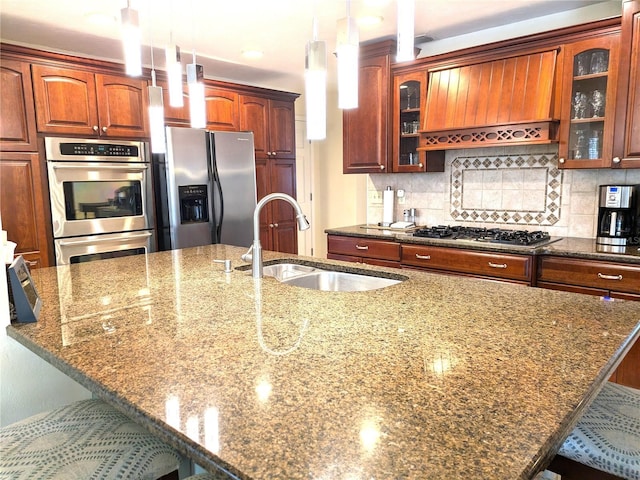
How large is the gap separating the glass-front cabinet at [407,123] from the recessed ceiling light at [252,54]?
3.93 ft

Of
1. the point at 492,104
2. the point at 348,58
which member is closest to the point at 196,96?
the point at 348,58

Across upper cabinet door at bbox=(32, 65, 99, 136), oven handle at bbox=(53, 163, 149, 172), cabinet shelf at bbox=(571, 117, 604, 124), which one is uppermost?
upper cabinet door at bbox=(32, 65, 99, 136)

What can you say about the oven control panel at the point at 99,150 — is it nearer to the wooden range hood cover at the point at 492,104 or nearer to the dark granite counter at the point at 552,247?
the dark granite counter at the point at 552,247

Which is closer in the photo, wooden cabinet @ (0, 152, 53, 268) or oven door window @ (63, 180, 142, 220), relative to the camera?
wooden cabinet @ (0, 152, 53, 268)

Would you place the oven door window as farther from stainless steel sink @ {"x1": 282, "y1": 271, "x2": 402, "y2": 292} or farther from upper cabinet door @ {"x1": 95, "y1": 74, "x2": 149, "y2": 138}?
stainless steel sink @ {"x1": 282, "y1": 271, "x2": 402, "y2": 292}

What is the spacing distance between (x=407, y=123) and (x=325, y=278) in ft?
6.22

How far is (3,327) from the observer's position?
53.0 inches

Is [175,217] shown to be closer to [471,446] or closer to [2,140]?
[2,140]

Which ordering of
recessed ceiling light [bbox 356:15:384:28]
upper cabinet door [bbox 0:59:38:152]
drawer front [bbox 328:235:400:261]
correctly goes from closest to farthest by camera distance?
upper cabinet door [bbox 0:59:38:152] < recessed ceiling light [bbox 356:15:384:28] < drawer front [bbox 328:235:400:261]

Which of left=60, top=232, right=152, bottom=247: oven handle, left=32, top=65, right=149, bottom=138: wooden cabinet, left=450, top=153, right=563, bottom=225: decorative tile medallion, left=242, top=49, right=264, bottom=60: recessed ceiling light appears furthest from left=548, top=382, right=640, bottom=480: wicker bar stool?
left=242, top=49, right=264, bottom=60: recessed ceiling light

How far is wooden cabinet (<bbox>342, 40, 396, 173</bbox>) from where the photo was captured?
354cm

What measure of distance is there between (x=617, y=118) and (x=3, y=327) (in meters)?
3.11

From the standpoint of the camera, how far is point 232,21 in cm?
305

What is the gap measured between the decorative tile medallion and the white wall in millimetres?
2968
